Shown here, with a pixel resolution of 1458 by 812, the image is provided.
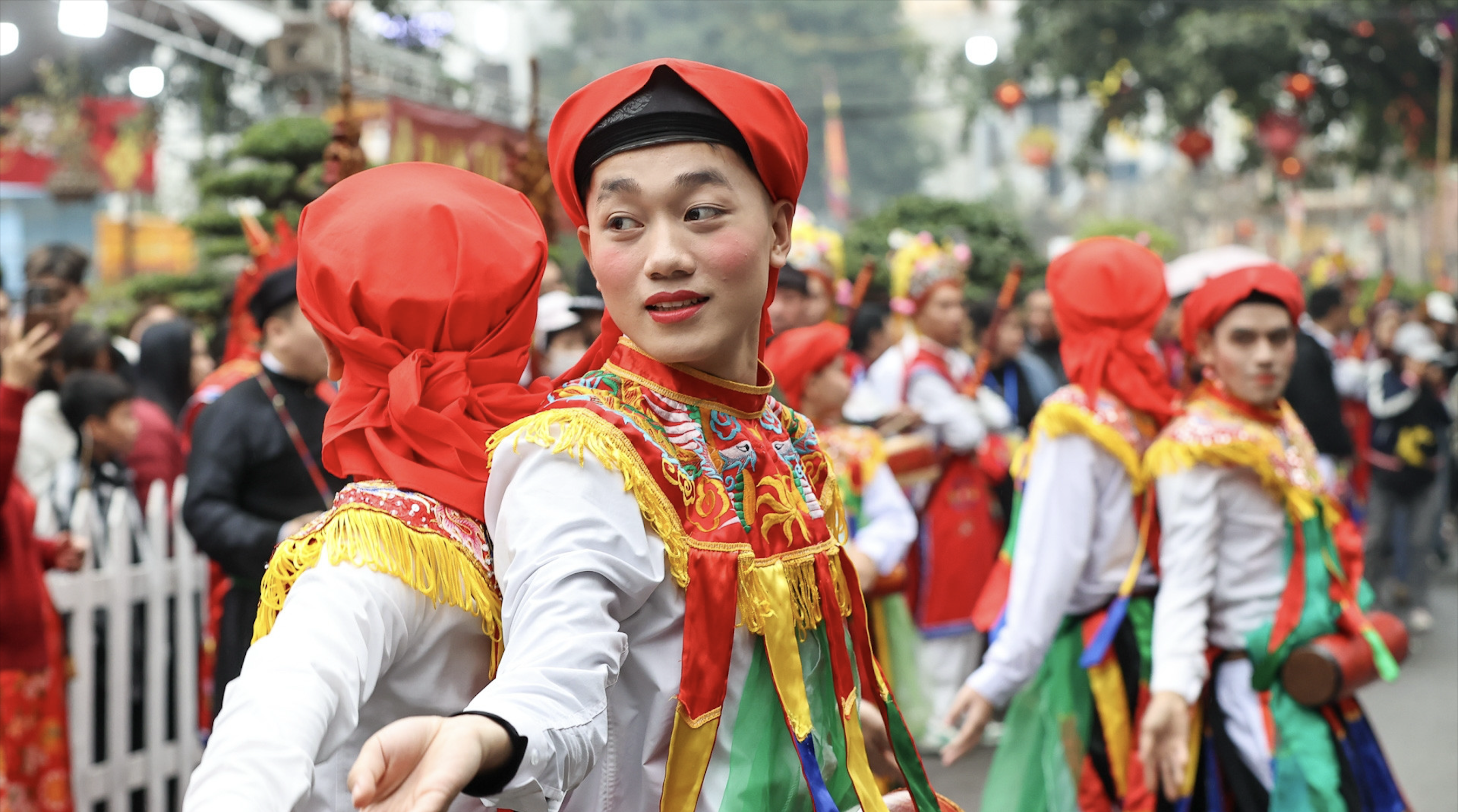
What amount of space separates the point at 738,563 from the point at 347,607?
0.54 meters

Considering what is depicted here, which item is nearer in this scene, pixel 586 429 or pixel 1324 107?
pixel 586 429

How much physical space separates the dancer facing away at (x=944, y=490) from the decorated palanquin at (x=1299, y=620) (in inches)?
127

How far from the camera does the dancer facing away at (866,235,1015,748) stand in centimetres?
695

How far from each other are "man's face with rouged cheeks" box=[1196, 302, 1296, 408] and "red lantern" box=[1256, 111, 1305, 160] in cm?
1360

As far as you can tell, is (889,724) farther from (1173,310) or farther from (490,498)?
(1173,310)

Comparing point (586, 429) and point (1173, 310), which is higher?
point (1173, 310)

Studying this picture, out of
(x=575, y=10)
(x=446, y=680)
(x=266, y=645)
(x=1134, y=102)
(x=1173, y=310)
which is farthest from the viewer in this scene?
(x=575, y=10)

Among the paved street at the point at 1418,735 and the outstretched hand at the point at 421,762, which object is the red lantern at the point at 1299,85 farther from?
the outstretched hand at the point at 421,762

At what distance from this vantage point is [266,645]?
1.69 m

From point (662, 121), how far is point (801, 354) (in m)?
3.24

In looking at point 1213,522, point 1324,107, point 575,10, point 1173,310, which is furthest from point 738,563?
point 575,10

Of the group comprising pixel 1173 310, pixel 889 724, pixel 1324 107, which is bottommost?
pixel 889 724

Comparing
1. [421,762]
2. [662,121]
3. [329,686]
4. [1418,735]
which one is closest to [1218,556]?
[662,121]

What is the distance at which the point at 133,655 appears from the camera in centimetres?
509
